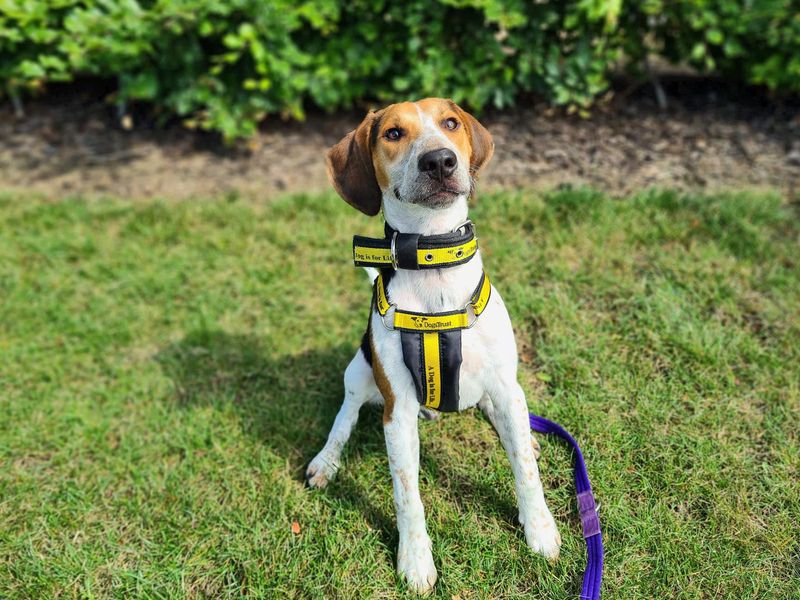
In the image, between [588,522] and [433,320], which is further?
[588,522]

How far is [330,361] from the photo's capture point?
3.94 meters

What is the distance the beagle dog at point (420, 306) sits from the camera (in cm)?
249

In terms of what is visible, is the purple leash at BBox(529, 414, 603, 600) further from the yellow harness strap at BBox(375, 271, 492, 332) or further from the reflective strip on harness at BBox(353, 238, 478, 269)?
the reflective strip on harness at BBox(353, 238, 478, 269)

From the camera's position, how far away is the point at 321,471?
10.3ft

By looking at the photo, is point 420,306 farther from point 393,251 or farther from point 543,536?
point 543,536

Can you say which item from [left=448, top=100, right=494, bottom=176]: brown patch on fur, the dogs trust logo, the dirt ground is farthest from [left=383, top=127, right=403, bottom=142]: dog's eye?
the dirt ground

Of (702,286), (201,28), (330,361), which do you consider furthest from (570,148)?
(201,28)

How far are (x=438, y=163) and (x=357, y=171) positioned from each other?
478 millimetres

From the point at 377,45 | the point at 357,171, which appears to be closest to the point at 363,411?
the point at 357,171

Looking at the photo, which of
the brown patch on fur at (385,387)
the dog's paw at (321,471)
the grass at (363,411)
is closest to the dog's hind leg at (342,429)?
the dog's paw at (321,471)

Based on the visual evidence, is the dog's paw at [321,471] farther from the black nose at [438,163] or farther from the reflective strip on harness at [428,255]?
the black nose at [438,163]

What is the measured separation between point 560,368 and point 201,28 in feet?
13.4

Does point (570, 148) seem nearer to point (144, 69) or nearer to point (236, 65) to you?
point (236, 65)

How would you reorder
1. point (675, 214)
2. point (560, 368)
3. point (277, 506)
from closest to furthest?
1. point (277, 506)
2. point (560, 368)
3. point (675, 214)
